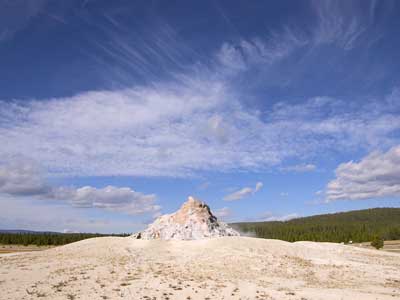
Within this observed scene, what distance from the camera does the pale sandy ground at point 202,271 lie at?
21547 mm

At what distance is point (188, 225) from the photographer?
4609cm

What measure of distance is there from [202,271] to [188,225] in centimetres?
1762

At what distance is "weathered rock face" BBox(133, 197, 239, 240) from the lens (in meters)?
45.2

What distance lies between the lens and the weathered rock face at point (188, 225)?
45156 millimetres

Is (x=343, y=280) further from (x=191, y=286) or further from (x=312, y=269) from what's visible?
(x=191, y=286)

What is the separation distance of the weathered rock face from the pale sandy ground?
5.12 m

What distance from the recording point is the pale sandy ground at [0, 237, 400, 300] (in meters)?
21.5

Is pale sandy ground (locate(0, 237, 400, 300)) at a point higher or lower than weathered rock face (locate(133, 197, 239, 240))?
lower

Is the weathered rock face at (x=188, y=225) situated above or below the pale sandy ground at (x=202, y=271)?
above

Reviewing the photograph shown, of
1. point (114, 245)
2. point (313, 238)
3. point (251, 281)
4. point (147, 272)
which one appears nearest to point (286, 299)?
point (251, 281)

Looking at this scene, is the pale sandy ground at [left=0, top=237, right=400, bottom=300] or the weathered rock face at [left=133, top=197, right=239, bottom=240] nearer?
the pale sandy ground at [left=0, top=237, right=400, bottom=300]

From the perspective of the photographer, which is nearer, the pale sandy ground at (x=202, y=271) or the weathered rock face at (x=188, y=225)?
the pale sandy ground at (x=202, y=271)

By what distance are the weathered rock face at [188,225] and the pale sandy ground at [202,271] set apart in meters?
5.12

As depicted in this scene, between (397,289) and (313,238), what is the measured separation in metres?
96.3
